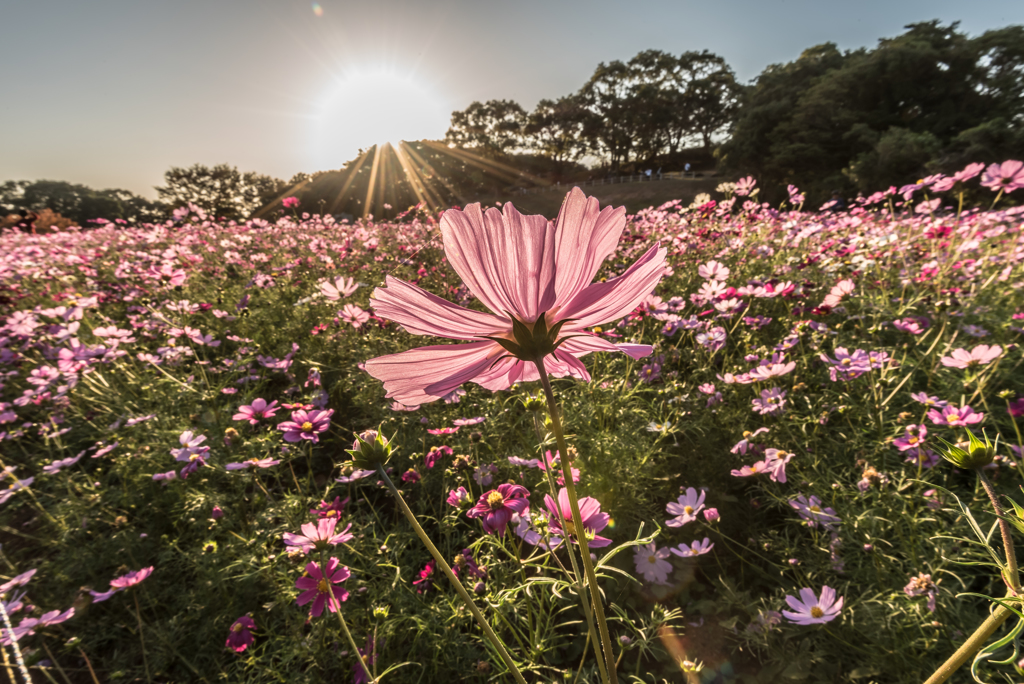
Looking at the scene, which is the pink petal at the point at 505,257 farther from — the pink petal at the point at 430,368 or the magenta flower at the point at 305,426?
the magenta flower at the point at 305,426

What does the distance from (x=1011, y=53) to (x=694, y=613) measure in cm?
2043

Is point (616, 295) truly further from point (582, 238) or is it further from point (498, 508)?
point (498, 508)

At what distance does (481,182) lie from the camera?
63.4 ft

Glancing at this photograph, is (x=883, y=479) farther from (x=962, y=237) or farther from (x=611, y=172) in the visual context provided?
(x=611, y=172)

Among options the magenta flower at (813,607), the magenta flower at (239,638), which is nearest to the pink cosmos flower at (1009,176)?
the magenta flower at (813,607)

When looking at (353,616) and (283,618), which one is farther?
(283,618)

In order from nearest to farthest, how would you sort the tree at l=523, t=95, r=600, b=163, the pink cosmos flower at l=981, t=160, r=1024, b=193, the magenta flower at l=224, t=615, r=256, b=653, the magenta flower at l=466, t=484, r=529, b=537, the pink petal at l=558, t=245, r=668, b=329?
1. the pink petal at l=558, t=245, r=668, b=329
2. the magenta flower at l=466, t=484, r=529, b=537
3. the magenta flower at l=224, t=615, r=256, b=653
4. the pink cosmos flower at l=981, t=160, r=1024, b=193
5. the tree at l=523, t=95, r=600, b=163

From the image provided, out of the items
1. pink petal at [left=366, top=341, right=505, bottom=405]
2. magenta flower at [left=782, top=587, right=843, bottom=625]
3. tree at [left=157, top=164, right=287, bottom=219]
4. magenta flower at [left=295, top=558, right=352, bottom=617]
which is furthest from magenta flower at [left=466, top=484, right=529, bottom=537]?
tree at [left=157, top=164, right=287, bottom=219]

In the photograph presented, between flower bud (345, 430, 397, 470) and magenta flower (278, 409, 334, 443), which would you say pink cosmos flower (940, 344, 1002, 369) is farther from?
magenta flower (278, 409, 334, 443)

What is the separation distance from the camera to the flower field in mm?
438

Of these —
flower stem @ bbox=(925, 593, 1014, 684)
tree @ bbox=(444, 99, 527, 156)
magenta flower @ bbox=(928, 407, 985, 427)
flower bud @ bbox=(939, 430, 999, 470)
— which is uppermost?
tree @ bbox=(444, 99, 527, 156)

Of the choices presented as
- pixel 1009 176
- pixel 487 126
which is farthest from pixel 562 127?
pixel 1009 176

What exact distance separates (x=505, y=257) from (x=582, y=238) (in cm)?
8

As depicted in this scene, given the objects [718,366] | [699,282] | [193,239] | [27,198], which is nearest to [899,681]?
[718,366]
